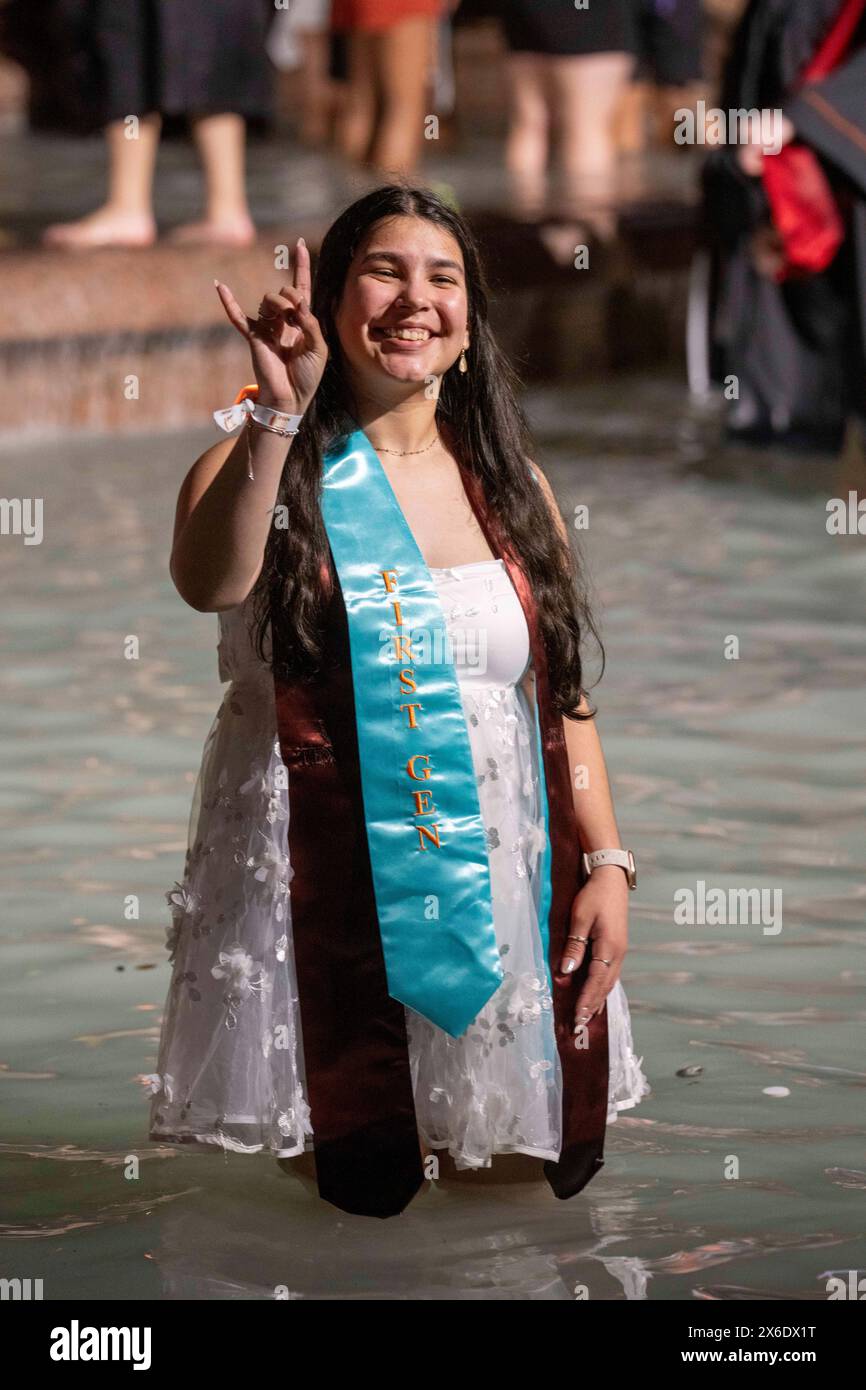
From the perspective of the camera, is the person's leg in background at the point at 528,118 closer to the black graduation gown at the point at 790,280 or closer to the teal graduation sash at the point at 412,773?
the black graduation gown at the point at 790,280

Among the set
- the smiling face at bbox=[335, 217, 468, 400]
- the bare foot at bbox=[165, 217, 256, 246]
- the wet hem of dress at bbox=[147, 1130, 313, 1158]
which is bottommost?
the bare foot at bbox=[165, 217, 256, 246]

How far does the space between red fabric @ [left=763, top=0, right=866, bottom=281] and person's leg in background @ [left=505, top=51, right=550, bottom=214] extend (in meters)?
4.08

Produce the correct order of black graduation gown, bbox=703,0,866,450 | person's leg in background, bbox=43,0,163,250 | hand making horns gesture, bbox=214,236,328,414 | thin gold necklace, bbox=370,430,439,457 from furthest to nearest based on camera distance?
person's leg in background, bbox=43,0,163,250 → black graduation gown, bbox=703,0,866,450 → thin gold necklace, bbox=370,430,439,457 → hand making horns gesture, bbox=214,236,328,414

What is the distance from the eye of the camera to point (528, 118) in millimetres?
11812

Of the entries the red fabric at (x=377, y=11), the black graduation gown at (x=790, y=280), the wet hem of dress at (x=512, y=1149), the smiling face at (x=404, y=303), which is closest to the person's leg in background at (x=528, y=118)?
the red fabric at (x=377, y=11)

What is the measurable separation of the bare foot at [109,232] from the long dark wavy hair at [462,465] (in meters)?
5.89

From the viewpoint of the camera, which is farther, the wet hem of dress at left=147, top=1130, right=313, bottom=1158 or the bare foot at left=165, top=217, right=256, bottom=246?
the bare foot at left=165, top=217, right=256, bottom=246

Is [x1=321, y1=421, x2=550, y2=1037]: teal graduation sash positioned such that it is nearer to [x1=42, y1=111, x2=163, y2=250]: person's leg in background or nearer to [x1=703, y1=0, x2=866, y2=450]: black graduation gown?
[x1=703, y1=0, x2=866, y2=450]: black graduation gown

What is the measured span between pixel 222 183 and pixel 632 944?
17.8 feet

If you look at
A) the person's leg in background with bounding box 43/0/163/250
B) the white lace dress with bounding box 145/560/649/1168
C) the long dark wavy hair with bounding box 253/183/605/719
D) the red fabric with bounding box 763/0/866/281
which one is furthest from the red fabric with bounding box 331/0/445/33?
the white lace dress with bounding box 145/560/649/1168

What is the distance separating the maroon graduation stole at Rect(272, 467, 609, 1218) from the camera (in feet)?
9.62

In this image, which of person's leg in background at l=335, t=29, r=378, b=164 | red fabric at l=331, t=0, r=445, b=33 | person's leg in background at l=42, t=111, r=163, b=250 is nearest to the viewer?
person's leg in background at l=42, t=111, r=163, b=250

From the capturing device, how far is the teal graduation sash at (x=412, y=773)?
2908 millimetres

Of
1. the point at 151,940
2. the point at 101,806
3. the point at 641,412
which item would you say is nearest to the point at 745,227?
the point at 641,412
